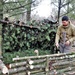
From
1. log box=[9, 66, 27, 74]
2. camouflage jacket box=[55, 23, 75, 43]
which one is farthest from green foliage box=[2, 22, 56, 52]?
log box=[9, 66, 27, 74]

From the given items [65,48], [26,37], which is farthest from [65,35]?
[26,37]

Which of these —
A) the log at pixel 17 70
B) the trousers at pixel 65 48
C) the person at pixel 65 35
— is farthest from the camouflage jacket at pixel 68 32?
the log at pixel 17 70

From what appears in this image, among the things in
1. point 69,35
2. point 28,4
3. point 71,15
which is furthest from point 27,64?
point 71,15

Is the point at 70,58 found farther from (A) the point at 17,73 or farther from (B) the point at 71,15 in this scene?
(B) the point at 71,15

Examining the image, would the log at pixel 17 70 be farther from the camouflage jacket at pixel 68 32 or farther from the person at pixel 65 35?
the camouflage jacket at pixel 68 32

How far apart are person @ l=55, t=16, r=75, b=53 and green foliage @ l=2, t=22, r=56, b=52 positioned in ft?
7.24

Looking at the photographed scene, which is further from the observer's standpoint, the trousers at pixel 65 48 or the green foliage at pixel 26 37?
the green foliage at pixel 26 37

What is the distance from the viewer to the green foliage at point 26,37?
7.04 meters

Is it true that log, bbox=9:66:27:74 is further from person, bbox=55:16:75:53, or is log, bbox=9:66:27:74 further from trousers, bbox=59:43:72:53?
trousers, bbox=59:43:72:53

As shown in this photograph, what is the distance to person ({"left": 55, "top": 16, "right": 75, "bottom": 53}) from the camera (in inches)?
197

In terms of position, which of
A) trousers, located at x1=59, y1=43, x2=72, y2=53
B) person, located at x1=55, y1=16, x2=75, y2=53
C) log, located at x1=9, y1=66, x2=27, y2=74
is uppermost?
person, located at x1=55, y1=16, x2=75, y2=53

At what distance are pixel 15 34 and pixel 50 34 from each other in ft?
4.87

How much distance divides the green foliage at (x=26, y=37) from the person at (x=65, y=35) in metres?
2.21

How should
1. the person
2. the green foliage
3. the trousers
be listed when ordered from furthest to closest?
the green foliage
the trousers
the person
